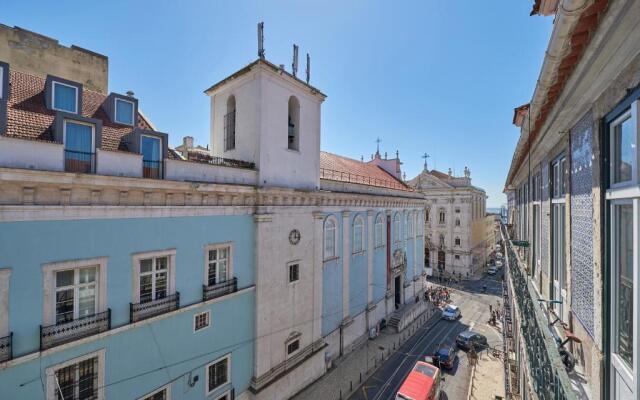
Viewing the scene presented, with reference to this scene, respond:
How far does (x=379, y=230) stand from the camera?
75.6 feet

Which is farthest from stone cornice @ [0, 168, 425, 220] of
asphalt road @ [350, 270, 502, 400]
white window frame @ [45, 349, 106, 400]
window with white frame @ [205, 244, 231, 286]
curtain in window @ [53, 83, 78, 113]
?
asphalt road @ [350, 270, 502, 400]

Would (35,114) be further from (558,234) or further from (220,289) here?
(558,234)

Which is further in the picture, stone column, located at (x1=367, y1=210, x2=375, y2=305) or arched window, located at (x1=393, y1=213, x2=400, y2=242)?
arched window, located at (x1=393, y1=213, x2=400, y2=242)

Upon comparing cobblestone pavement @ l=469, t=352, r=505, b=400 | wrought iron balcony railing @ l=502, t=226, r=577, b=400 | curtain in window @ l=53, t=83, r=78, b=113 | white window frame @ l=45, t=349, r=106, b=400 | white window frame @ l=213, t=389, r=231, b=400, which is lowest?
A: cobblestone pavement @ l=469, t=352, r=505, b=400

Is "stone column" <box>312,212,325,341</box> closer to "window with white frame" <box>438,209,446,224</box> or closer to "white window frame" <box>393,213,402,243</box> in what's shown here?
"white window frame" <box>393,213,402,243</box>

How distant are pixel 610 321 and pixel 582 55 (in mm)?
2712

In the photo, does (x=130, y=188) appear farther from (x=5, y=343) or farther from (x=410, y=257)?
(x=410, y=257)

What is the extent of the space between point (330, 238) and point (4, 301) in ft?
44.8

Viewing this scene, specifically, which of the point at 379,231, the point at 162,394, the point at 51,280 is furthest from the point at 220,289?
the point at 379,231

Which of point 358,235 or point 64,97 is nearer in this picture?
point 64,97

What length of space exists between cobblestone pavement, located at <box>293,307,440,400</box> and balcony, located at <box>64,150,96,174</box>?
43.7 feet

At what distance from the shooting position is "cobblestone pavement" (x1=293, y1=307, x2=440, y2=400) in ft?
49.5

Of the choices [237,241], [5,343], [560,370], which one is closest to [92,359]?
[5,343]

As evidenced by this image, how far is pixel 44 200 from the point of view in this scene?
7410 mm
